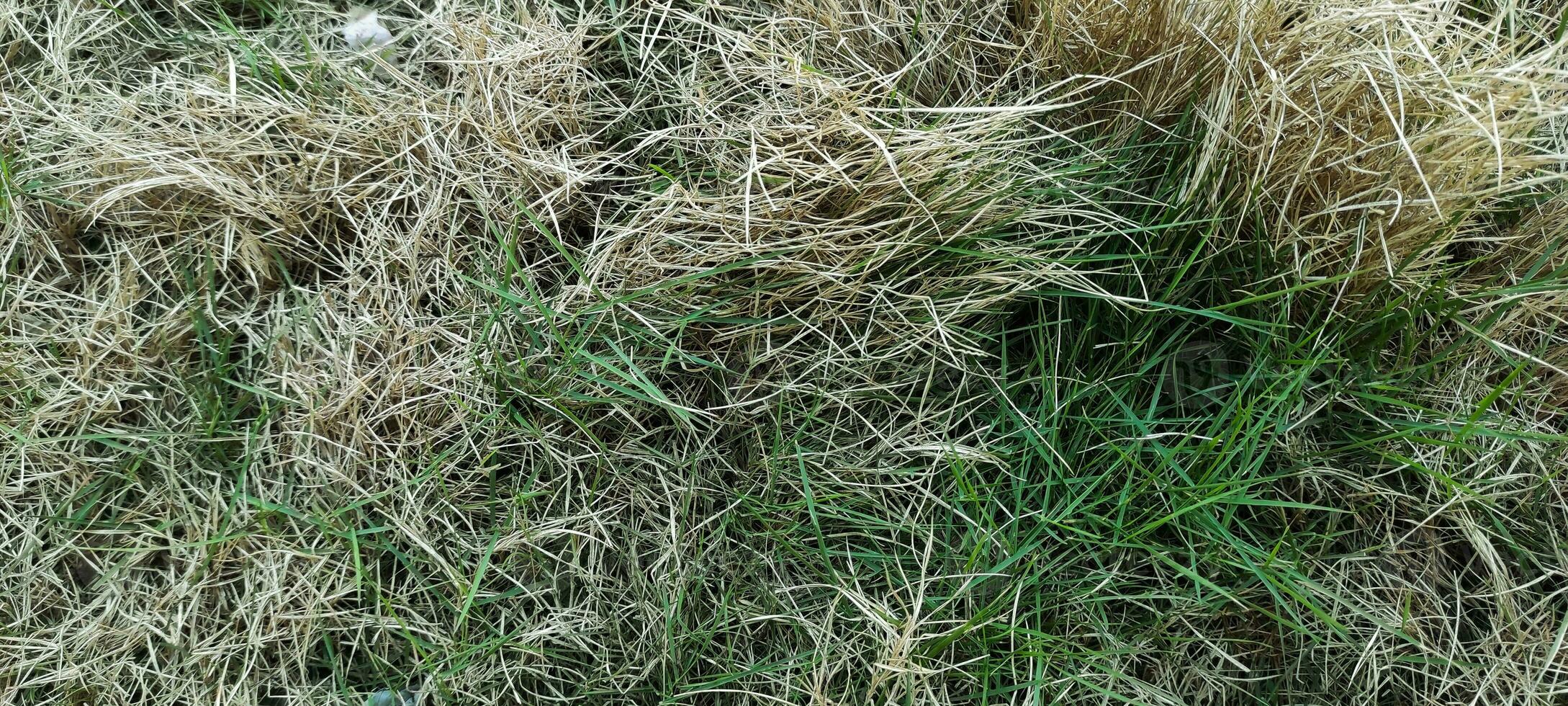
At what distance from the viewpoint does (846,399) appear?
5.33 feet

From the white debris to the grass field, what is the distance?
0.82ft

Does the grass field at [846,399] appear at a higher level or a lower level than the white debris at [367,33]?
lower

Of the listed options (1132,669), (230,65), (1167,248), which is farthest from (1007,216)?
(230,65)

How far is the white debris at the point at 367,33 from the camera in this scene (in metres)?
1.87

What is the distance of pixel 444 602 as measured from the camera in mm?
1583

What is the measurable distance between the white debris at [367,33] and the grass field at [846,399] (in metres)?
0.25

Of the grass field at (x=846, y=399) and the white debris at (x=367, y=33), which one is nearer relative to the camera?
the grass field at (x=846, y=399)

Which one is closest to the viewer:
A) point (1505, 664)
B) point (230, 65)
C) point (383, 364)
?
point (1505, 664)

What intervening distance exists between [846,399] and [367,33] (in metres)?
1.27

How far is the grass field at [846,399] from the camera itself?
1562 millimetres

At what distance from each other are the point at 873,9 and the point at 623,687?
1.37m

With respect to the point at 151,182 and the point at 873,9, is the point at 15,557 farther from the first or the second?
the point at 873,9

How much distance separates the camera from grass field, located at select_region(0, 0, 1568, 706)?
5.12 feet

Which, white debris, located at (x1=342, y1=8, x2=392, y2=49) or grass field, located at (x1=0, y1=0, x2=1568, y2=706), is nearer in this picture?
grass field, located at (x1=0, y1=0, x2=1568, y2=706)
